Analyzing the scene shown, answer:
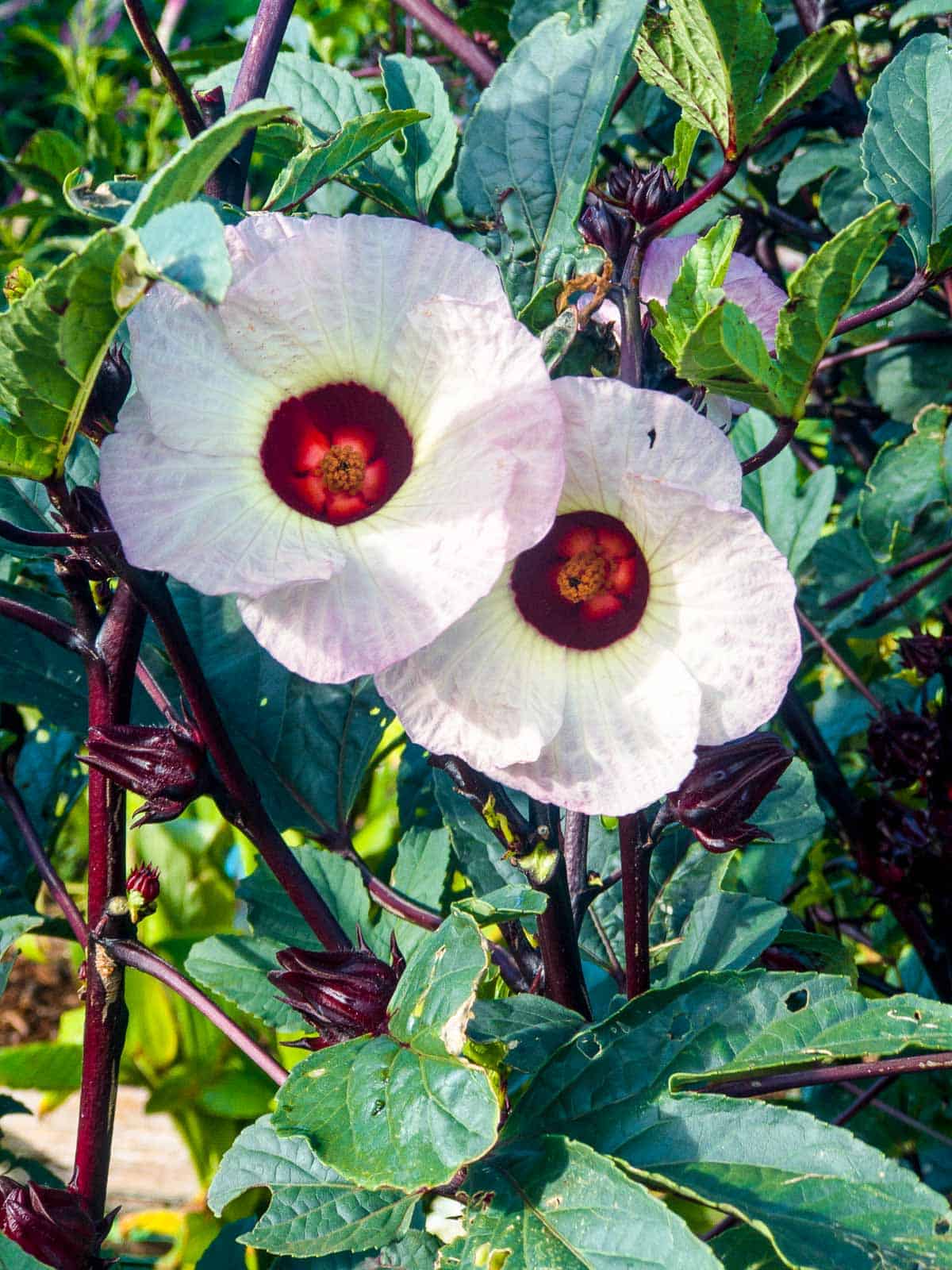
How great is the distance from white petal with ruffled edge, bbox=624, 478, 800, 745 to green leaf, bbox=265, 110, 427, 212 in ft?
0.60

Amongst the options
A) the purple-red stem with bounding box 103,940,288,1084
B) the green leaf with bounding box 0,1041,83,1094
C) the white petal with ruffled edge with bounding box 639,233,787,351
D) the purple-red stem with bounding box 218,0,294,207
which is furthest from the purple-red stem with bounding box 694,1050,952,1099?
the green leaf with bounding box 0,1041,83,1094

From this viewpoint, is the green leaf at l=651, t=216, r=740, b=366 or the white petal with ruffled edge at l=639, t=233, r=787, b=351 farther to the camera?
the white petal with ruffled edge at l=639, t=233, r=787, b=351

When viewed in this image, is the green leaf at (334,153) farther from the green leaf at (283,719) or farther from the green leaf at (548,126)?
the green leaf at (283,719)

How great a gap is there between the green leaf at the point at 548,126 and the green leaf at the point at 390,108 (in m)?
0.06

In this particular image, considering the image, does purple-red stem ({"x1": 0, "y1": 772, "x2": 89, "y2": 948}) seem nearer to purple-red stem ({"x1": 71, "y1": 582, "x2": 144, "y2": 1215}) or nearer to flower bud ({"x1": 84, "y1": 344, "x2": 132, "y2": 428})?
purple-red stem ({"x1": 71, "y1": 582, "x2": 144, "y2": 1215})

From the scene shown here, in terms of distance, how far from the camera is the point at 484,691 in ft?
1.50

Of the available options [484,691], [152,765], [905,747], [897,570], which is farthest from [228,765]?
[897,570]

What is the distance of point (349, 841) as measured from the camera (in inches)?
29.0

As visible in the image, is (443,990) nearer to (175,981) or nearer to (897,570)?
(175,981)

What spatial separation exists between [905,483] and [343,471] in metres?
0.67

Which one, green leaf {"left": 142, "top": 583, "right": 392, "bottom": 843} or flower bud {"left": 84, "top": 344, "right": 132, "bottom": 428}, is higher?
flower bud {"left": 84, "top": 344, "right": 132, "bottom": 428}

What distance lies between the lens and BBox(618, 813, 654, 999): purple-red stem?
0.52m

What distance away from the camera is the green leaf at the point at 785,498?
3.18ft

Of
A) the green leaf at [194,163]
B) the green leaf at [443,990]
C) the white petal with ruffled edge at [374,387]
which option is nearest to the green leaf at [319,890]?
the green leaf at [443,990]
